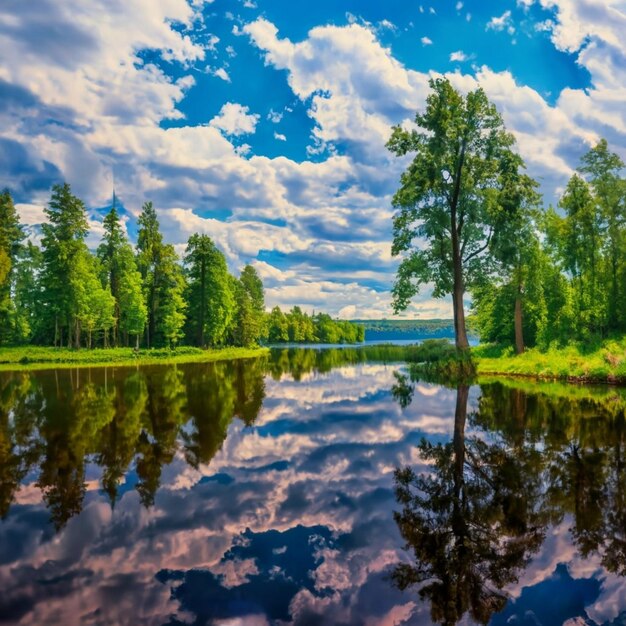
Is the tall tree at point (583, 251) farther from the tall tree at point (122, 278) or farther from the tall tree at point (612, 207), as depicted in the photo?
the tall tree at point (122, 278)

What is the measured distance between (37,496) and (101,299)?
50.7 metres

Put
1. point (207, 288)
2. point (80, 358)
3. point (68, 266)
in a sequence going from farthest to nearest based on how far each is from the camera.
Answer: point (207, 288)
point (68, 266)
point (80, 358)

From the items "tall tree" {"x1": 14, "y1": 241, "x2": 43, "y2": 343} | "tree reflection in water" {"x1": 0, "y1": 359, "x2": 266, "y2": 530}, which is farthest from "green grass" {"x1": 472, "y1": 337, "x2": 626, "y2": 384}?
"tall tree" {"x1": 14, "y1": 241, "x2": 43, "y2": 343}

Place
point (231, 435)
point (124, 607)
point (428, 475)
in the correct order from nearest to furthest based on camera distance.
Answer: point (124, 607) → point (428, 475) → point (231, 435)

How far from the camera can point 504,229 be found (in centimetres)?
3006

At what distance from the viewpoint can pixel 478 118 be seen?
28125mm

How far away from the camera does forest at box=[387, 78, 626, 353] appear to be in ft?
93.6

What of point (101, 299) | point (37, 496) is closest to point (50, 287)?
point (101, 299)

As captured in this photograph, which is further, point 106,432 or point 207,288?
point 207,288

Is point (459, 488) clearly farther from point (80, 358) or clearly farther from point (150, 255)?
point (150, 255)

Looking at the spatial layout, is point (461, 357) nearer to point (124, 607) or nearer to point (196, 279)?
point (124, 607)

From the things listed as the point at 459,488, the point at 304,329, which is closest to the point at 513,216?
the point at 459,488

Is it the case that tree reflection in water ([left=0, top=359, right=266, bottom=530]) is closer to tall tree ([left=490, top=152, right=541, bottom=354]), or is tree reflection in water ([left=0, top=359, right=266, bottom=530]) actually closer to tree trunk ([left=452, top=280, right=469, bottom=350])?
tree trunk ([left=452, top=280, right=469, bottom=350])

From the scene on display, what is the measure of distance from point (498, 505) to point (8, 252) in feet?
215
